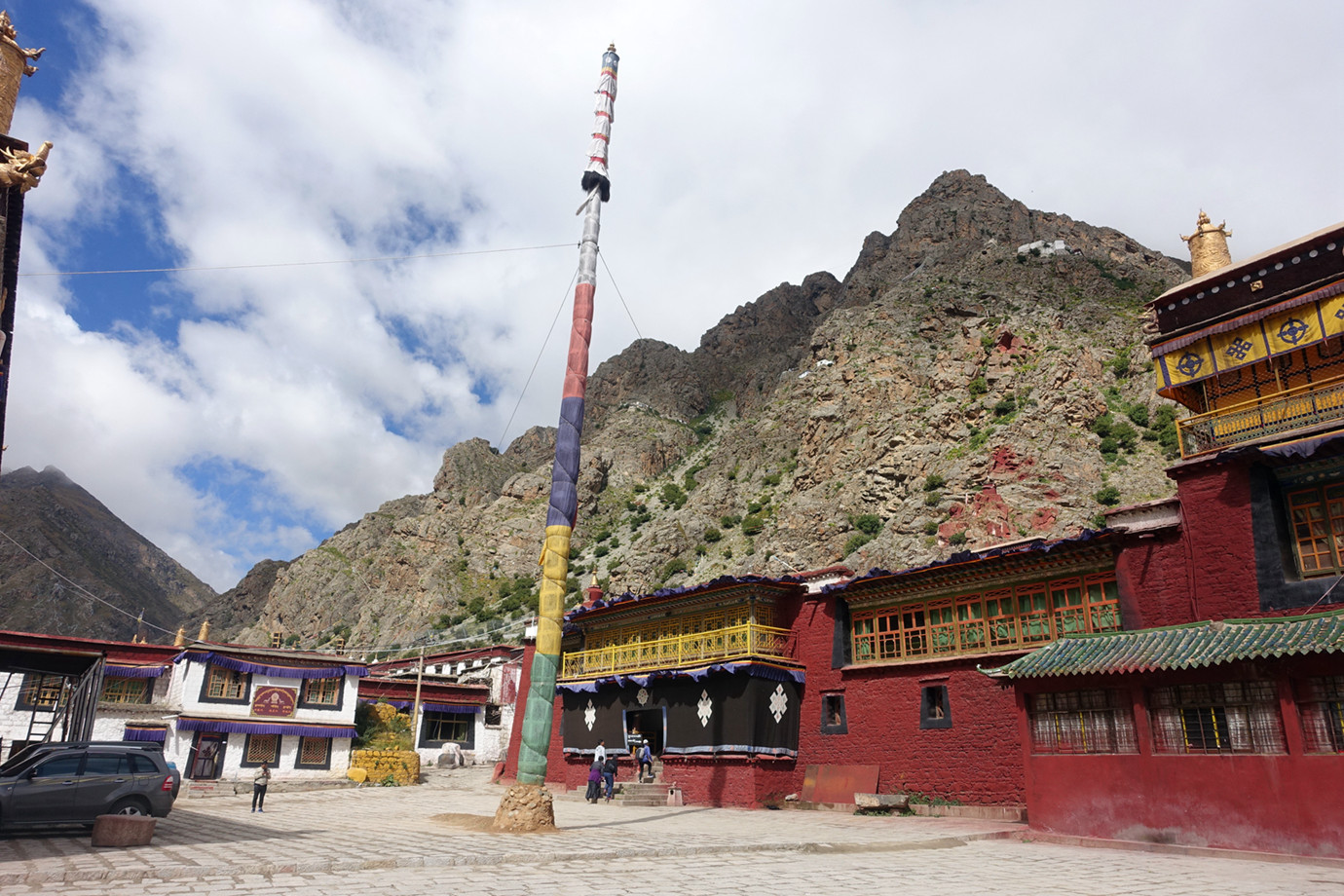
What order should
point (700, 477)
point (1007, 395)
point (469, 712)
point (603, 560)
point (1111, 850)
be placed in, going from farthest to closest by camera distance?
point (700, 477), point (603, 560), point (1007, 395), point (469, 712), point (1111, 850)

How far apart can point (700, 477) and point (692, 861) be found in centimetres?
8221

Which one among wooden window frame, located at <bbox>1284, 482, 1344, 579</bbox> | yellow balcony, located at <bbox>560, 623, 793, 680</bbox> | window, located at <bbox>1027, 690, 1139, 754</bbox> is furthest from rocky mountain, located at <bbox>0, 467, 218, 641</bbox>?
wooden window frame, located at <bbox>1284, 482, 1344, 579</bbox>

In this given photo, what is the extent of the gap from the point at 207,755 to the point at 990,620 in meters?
33.0

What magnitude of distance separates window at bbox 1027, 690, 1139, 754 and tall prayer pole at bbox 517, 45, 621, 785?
11.4 meters

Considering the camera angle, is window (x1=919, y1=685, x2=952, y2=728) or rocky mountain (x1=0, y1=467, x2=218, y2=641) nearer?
window (x1=919, y1=685, x2=952, y2=728)

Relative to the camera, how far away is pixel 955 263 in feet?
289

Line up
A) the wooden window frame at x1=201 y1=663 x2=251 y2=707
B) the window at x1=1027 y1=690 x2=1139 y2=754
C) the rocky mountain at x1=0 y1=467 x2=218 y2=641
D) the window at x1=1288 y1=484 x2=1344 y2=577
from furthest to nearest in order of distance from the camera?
the rocky mountain at x1=0 y1=467 x2=218 y2=641 → the wooden window frame at x1=201 y1=663 x2=251 y2=707 → the window at x1=1027 y1=690 x2=1139 y2=754 → the window at x1=1288 y1=484 x2=1344 y2=577

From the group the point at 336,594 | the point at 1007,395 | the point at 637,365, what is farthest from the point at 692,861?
the point at 637,365

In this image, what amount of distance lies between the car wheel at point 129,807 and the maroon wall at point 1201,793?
61.1 ft

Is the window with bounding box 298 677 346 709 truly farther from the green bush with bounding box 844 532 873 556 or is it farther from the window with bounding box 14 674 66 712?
the green bush with bounding box 844 532 873 556

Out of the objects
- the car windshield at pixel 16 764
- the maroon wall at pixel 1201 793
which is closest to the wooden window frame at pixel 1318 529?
the maroon wall at pixel 1201 793

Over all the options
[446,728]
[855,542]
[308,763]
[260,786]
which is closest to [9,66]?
[260,786]

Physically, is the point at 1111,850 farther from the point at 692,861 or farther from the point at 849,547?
the point at 849,547

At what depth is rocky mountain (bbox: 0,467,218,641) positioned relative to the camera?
117 meters
